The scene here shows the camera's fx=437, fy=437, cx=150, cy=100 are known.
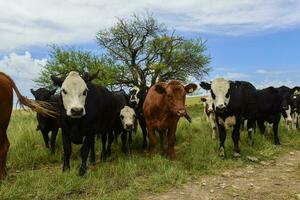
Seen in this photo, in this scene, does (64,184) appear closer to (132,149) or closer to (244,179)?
(244,179)

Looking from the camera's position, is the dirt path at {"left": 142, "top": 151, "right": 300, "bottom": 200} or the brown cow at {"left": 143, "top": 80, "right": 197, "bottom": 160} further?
the brown cow at {"left": 143, "top": 80, "right": 197, "bottom": 160}

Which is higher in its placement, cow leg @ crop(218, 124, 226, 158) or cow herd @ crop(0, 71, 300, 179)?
cow herd @ crop(0, 71, 300, 179)

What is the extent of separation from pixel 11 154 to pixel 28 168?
0.98 meters

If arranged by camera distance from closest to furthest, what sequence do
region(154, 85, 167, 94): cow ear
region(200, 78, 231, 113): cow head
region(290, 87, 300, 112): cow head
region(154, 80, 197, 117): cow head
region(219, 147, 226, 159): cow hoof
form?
region(154, 80, 197, 117): cow head, region(200, 78, 231, 113): cow head, region(219, 147, 226, 159): cow hoof, region(154, 85, 167, 94): cow ear, region(290, 87, 300, 112): cow head

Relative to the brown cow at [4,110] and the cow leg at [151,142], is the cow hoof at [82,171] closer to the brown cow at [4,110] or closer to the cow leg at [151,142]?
the brown cow at [4,110]

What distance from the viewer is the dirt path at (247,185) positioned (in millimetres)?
7676

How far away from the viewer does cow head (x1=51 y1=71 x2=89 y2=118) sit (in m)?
8.52

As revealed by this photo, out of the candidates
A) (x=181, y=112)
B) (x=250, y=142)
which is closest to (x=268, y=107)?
(x=250, y=142)

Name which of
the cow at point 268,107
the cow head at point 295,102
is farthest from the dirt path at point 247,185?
the cow head at point 295,102

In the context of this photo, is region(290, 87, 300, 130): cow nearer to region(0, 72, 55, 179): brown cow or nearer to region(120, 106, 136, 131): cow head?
region(120, 106, 136, 131): cow head

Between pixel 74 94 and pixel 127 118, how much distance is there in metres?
2.86

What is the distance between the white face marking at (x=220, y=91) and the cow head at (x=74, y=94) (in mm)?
3399

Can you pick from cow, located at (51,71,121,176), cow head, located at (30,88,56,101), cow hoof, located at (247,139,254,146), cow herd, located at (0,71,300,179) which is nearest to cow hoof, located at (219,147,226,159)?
cow herd, located at (0,71,300,179)

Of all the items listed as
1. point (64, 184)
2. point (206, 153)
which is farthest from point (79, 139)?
point (206, 153)
